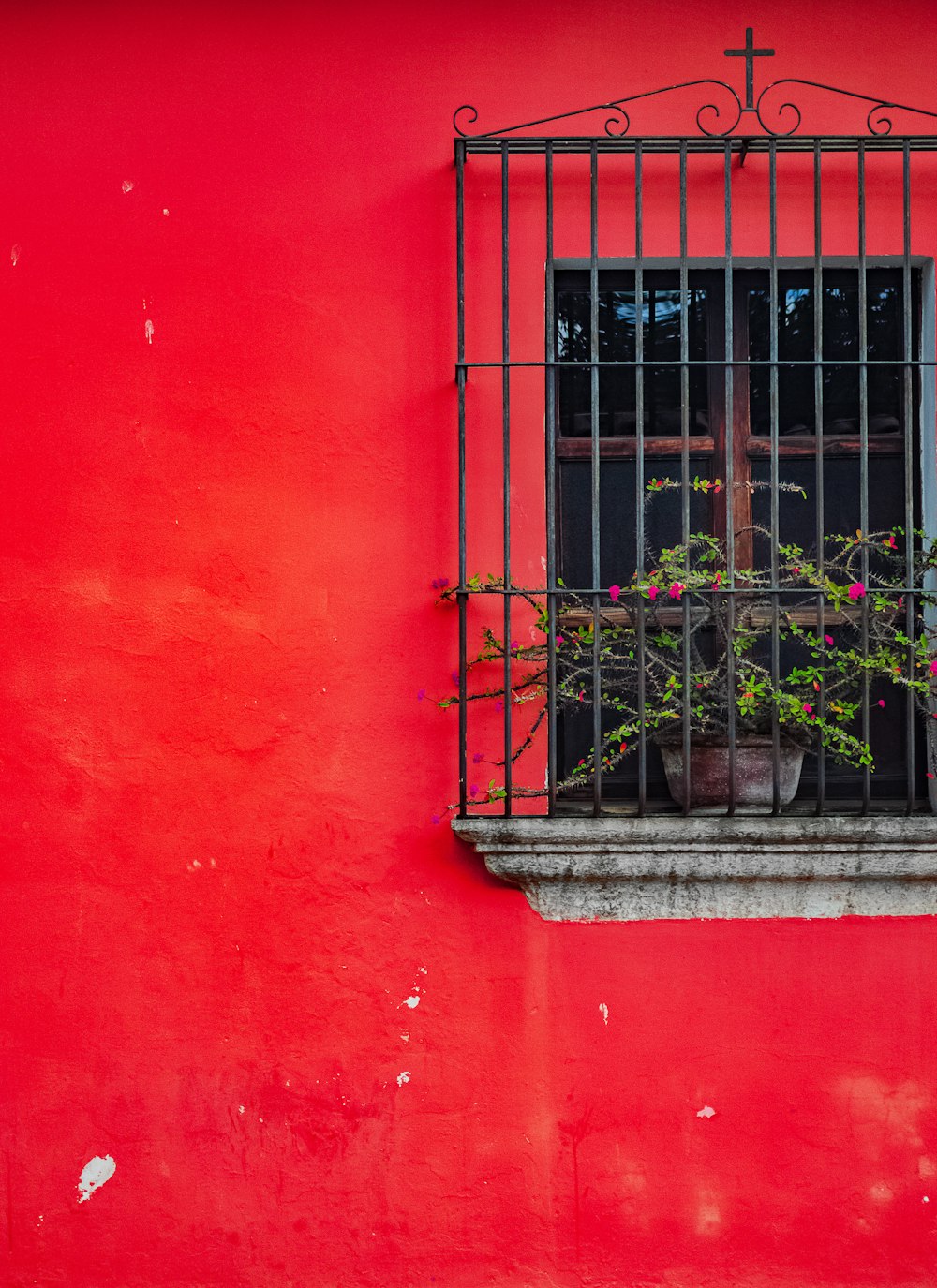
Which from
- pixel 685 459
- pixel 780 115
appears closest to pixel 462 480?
pixel 685 459

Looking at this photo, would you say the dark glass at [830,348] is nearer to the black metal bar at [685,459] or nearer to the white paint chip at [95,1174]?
the black metal bar at [685,459]

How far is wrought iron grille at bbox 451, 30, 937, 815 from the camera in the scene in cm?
281

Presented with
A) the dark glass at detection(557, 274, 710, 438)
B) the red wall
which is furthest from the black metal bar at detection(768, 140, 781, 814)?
the red wall

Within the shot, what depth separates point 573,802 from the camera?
3.01 metres

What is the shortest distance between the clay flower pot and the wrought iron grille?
0.06ft

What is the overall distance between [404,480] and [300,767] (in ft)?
2.62

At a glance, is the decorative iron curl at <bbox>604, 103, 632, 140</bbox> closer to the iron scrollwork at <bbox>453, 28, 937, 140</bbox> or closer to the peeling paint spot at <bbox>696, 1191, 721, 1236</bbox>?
the iron scrollwork at <bbox>453, 28, 937, 140</bbox>

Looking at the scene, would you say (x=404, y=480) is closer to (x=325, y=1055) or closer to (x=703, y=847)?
(x=703, y=847)

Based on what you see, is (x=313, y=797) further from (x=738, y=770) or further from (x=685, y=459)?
(x=685, y=459)

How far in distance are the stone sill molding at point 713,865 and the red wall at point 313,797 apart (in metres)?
0.07

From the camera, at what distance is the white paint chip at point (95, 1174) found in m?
2.83

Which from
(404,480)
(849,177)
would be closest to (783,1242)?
(404,480)

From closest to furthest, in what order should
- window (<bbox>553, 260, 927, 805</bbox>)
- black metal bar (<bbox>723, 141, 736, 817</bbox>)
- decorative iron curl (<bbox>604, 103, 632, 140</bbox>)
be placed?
black metal bar (<bbox>723, 141, 736, 817</bbox>) → decorative iron curl (<bbox>604, 103, 632, 140</bbox>) → window (<bbox>553, 260, 927, 805</bbox>)

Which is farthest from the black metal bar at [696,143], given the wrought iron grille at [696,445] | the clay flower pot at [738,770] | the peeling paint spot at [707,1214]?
the peeling paint spot at [707,1214]
